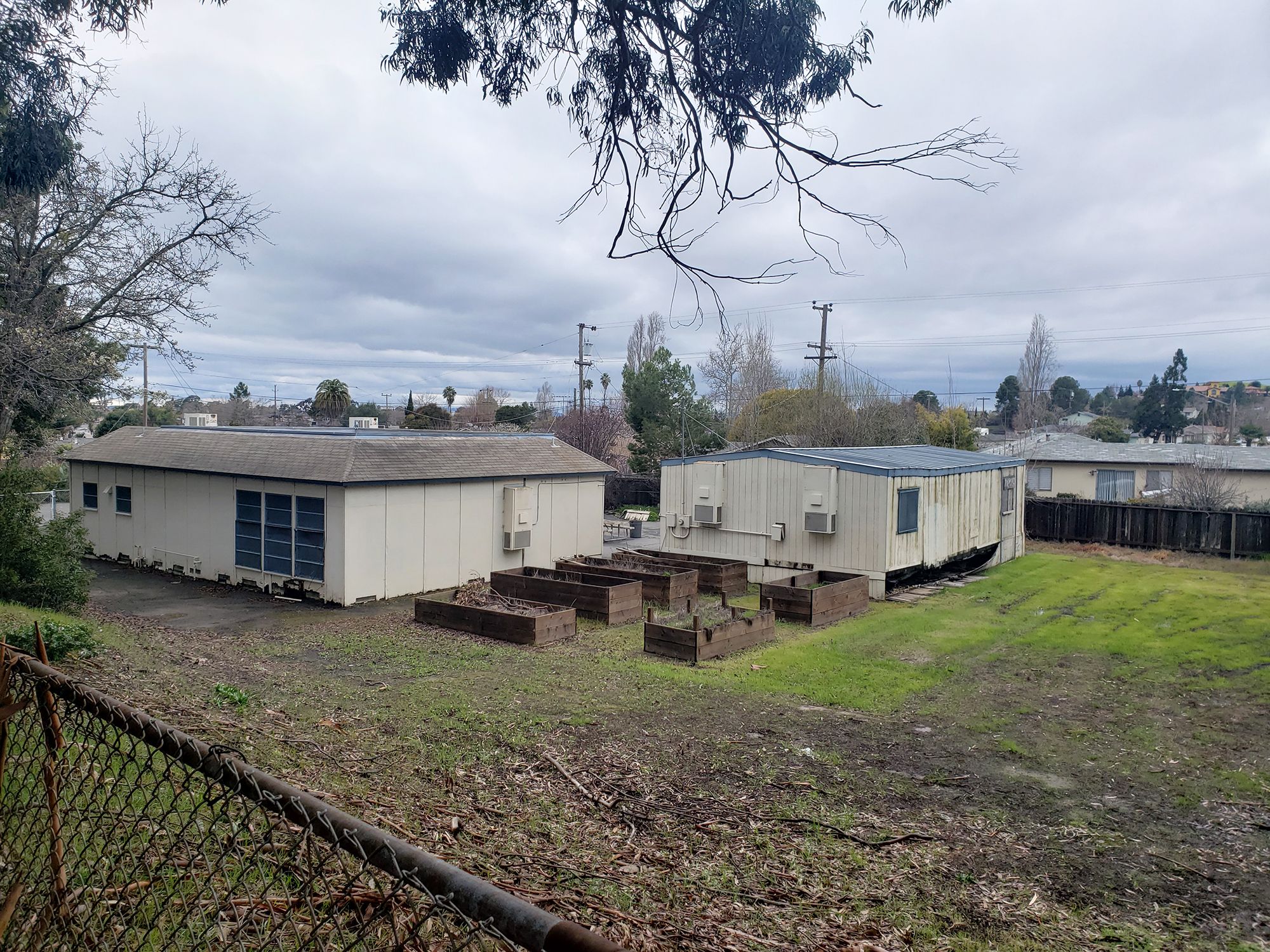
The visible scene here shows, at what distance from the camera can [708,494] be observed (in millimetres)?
18938

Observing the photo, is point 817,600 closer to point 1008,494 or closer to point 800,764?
point 800,764

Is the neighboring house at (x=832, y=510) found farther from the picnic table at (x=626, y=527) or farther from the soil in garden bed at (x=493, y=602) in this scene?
the picnic table at (x=626, y=527)

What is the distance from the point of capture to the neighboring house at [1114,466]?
99.5 feet

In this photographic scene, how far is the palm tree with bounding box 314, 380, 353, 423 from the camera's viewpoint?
4522cm

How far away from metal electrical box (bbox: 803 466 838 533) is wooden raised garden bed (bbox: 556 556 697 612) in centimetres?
277

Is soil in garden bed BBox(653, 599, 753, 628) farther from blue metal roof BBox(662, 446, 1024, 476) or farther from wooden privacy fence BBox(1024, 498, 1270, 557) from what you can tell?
wooden privacy fence BBox(1024, 498, 1270, 557)

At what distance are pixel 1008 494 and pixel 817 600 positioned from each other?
1107 centimetres

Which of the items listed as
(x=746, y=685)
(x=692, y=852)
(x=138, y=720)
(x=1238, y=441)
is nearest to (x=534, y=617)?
(x=746, y=685)

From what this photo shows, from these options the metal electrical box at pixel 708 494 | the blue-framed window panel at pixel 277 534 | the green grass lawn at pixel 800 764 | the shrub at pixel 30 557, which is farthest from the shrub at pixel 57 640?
the metal electrical box at pixel 708 494

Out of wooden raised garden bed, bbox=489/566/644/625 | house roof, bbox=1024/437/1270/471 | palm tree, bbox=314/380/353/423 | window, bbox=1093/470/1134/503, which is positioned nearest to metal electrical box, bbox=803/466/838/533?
wooden raised garden bed, bbox=489/566/644/625

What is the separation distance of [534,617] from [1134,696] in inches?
320

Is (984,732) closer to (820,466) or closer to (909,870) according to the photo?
(909,870)

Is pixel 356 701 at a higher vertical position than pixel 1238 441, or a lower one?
lower

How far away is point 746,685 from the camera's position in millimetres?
10297
